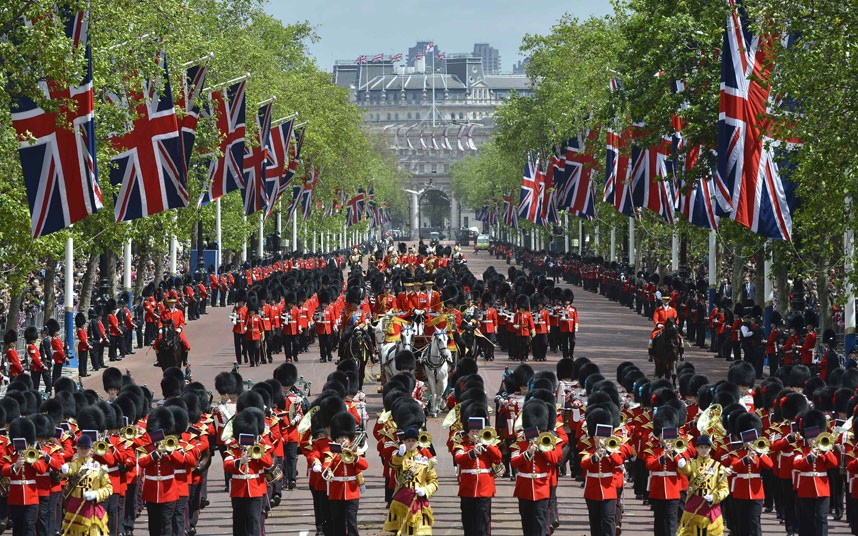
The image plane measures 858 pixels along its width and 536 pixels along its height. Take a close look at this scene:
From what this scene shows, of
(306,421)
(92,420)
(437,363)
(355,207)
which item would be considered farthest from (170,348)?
(355,207)

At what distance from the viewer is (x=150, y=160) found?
27953 millimetres

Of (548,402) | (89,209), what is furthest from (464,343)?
(548,402)

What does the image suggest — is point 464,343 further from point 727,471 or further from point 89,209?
point 727,471

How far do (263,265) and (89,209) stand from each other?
129 ft

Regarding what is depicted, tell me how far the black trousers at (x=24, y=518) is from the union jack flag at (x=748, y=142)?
42.6ft

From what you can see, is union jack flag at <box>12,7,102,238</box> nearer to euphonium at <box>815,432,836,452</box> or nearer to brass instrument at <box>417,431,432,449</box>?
brass instrument at <box>417,431,432,449</box>

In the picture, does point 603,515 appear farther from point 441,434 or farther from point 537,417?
point 441,434

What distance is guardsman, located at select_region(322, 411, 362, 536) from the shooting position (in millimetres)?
14594

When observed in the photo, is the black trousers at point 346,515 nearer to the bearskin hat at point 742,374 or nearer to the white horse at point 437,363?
the bearskin hat at point 742,374

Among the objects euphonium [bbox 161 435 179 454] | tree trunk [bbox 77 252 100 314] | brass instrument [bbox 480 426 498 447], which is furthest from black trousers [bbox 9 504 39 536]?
tree trunk [bbox 77 252 100 314]

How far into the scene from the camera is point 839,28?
2281 centimetres

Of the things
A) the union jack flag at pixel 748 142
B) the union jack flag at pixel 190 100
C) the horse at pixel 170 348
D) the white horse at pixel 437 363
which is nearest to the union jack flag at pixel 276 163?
the union jack flag at pixel 190 100

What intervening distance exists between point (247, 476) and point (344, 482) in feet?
2.93

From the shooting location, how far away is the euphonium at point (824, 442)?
15.0m
